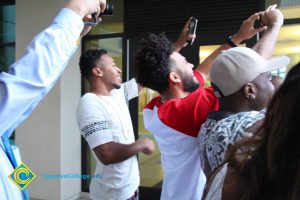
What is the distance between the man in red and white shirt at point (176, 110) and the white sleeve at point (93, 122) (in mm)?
281

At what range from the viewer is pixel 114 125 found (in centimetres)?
216

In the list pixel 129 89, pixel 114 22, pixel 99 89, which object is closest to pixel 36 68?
pixel 99 89

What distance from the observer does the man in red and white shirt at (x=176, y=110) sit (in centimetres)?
159

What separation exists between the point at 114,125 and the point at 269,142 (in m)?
1.56

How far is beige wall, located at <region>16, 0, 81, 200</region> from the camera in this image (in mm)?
4395

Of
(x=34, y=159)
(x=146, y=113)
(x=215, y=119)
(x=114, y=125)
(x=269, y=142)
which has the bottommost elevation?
(x=34, y=159)

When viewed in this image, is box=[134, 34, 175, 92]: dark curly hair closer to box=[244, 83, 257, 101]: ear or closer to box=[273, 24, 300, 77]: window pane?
box=[244, 83, 257, 101]: ear

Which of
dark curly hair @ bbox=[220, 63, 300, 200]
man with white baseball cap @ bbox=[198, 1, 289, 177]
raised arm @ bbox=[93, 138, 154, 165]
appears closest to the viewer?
dark curly hair @ bbox=[220, 63, 300, 200]

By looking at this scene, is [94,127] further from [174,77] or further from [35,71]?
[35,71]

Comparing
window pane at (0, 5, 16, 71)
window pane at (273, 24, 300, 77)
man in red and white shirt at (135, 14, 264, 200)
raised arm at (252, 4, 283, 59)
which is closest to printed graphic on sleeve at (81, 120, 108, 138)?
man in red and white shirt at (135, 14, 264, 200)

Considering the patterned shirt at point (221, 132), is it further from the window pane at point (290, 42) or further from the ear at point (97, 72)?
the window pane at point (290, 42)

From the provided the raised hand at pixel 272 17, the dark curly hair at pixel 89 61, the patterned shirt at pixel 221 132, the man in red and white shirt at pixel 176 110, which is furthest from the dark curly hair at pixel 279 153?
the dark curly hair at pixel 89 61

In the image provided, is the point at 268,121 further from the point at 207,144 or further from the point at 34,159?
the point at 34,159

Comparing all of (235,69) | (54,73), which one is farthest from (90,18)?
(235,69)
